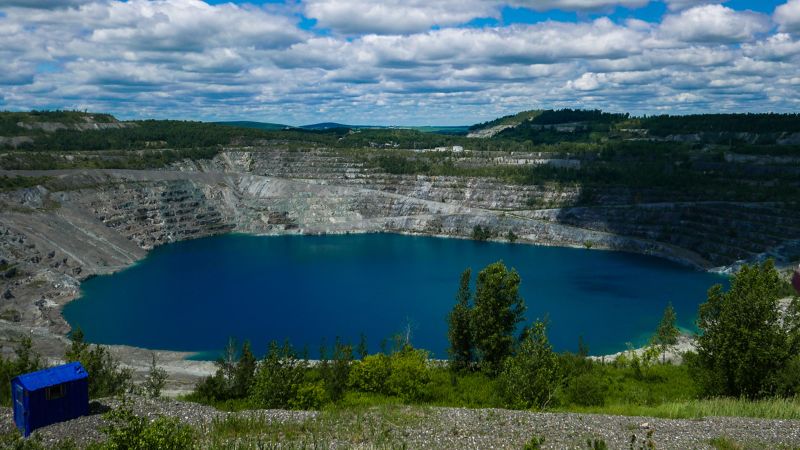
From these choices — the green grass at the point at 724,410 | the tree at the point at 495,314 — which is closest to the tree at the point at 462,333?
the tree at the point at 495,314

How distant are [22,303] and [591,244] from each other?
3064 inches

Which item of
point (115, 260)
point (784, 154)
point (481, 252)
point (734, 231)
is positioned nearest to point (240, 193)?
point (115, 260)

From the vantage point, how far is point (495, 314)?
120 ft

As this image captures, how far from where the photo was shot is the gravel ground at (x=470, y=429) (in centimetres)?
1972

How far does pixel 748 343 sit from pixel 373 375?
57.4 feet

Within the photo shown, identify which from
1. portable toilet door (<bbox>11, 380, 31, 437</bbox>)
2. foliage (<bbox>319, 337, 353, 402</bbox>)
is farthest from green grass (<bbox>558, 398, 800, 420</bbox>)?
portable toilet door (<bbox>11, 380, 31, 437</bbox>)

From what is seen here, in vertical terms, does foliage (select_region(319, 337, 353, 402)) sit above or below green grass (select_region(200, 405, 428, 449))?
below

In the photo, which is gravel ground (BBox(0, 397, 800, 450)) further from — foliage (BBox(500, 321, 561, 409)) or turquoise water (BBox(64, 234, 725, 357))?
turquoise water (BBox(64, 234, 725, 357))

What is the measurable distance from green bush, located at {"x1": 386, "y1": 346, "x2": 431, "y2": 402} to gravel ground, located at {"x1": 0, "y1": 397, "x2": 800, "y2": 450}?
7.15 meters

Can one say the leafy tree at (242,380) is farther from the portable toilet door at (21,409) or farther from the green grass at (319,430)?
the portable toilet door at (21,409)

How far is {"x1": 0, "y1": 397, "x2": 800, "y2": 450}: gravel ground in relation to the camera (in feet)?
64.7

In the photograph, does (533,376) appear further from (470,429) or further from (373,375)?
(373,375)

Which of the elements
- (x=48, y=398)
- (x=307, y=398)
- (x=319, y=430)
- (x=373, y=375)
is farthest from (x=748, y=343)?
(x=48, y=398)

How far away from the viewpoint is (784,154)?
4331 inches
